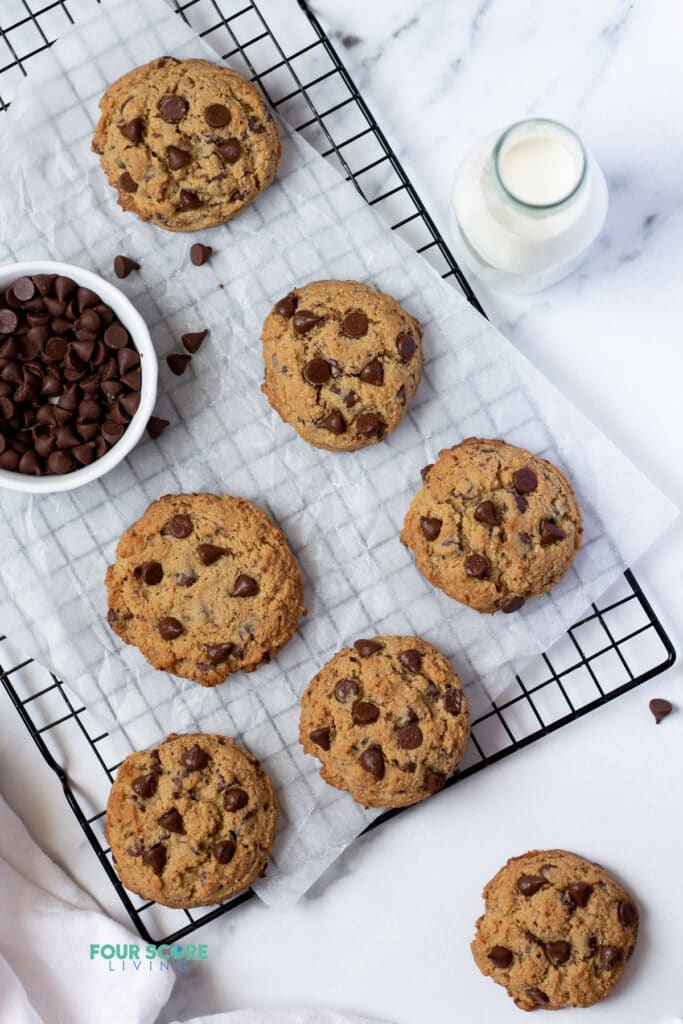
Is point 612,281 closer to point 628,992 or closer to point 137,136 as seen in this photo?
point 137,136

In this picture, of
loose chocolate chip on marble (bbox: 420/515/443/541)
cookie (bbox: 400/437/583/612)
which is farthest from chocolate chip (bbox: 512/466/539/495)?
loose chocolate chip on marble (bbox: 420/515/443/541)

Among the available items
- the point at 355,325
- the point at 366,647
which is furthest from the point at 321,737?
the point at 355,325

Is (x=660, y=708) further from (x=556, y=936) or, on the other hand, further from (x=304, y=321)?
(x=304, y=321)

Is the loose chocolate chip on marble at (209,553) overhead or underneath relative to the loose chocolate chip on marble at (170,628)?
overhead

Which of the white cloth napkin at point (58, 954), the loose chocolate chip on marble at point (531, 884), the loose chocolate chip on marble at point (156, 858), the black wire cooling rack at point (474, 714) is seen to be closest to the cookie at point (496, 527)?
the black wire cooling rack at point (474, 714)

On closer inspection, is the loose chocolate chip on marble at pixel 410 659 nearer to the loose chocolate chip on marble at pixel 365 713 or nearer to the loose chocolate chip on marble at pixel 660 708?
the loose chocolate chip on marble at pixel 365 713

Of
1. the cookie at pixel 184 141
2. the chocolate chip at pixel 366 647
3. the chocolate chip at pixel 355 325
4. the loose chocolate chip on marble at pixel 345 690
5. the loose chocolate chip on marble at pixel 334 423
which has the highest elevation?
the cookie at pixel 184 141

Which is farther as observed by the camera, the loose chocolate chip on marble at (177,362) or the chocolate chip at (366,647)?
the loose chocolate chip on marble at (177,362)

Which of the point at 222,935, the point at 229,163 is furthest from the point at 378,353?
the point at 222,935
